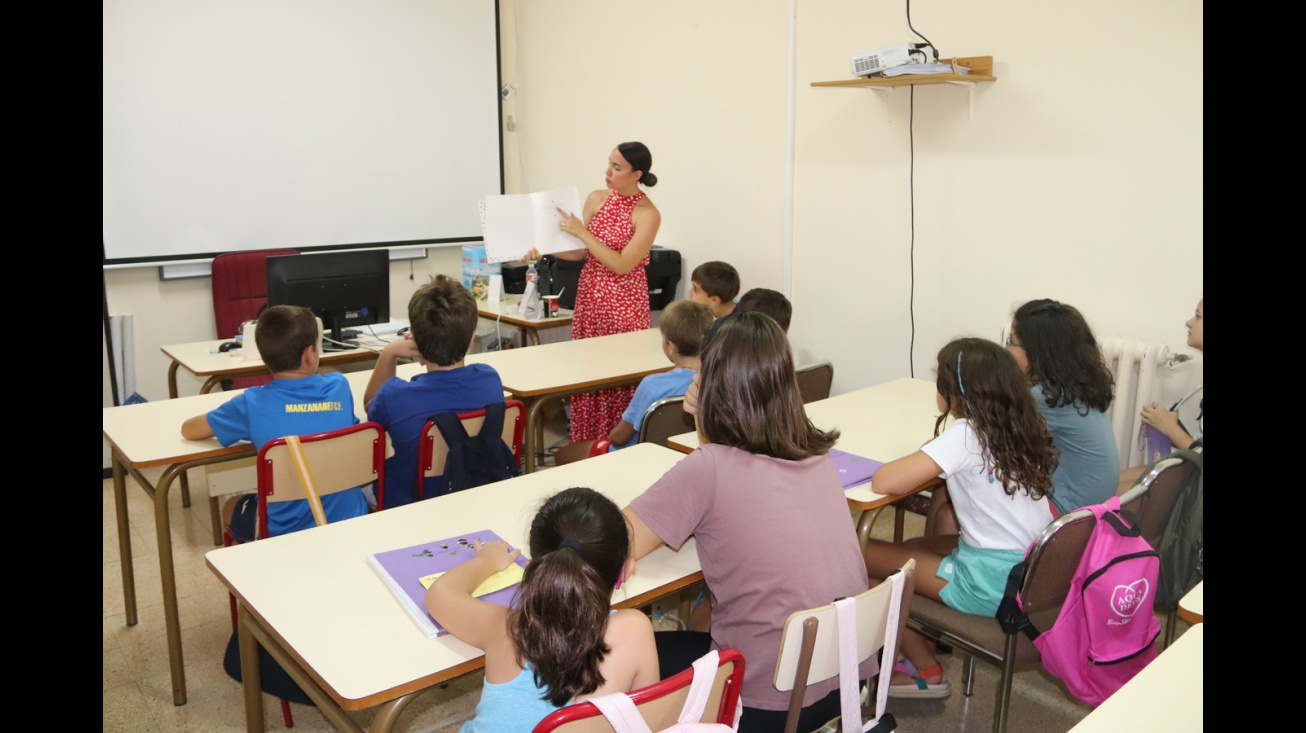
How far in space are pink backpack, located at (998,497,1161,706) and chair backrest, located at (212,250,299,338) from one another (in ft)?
14.1

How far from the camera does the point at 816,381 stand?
344 centimetres

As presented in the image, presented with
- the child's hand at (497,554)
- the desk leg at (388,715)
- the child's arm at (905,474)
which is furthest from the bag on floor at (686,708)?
the child's arm at (905,474)

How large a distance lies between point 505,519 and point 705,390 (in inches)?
22.6

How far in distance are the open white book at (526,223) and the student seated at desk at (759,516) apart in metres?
2.51

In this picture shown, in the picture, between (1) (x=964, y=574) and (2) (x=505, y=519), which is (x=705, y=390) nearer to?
(2) (x=505, y=519)

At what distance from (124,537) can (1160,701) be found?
2.82 metres

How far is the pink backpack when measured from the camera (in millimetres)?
1968

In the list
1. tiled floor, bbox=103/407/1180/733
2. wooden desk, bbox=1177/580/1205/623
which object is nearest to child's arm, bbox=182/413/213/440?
tiled floor, bbox=103/407/1180/733

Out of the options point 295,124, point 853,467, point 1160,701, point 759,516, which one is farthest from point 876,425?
point 295,124

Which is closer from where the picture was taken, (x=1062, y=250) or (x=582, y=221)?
(x=1062, y=250)

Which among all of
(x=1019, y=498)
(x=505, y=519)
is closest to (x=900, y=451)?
(x=1019, y=498)

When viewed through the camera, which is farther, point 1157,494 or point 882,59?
point 882,59

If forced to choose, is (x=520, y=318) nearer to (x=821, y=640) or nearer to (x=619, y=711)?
(x=821, y=640)
